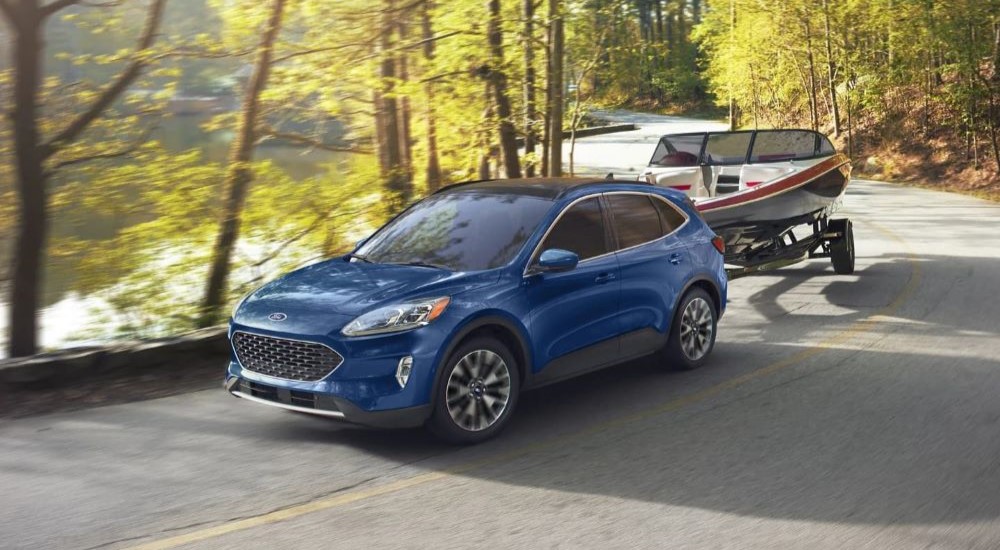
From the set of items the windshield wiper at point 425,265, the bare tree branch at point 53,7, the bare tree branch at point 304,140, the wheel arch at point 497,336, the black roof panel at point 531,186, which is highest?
the bare tree branch at point 53,7

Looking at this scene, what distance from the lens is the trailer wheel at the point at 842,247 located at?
1405 centimetres

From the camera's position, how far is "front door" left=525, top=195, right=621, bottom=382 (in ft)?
24.0

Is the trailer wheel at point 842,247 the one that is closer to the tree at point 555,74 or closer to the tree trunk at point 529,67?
the tree trunk at point 529,67

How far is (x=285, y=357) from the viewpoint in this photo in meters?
6.69

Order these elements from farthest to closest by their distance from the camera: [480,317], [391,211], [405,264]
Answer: [391,211] → [405,264] → [480,317]

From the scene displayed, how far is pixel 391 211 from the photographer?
46.2 ft

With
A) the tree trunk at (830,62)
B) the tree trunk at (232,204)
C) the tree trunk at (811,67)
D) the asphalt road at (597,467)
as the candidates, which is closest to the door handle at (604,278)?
the asphalt road at (597,467)

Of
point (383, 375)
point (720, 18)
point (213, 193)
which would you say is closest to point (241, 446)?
point (383, 375)

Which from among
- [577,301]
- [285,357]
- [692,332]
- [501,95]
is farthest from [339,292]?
[501,95]

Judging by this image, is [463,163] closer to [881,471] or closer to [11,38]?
[11,38]

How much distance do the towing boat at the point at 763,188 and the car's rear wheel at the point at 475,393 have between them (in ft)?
18.4

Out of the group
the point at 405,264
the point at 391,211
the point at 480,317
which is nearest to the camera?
the point at 480,317

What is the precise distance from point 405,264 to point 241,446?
1.67 m

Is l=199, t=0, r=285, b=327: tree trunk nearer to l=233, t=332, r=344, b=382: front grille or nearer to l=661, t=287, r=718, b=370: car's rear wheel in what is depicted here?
l=233, t=332, r=344, b=382: front grille
